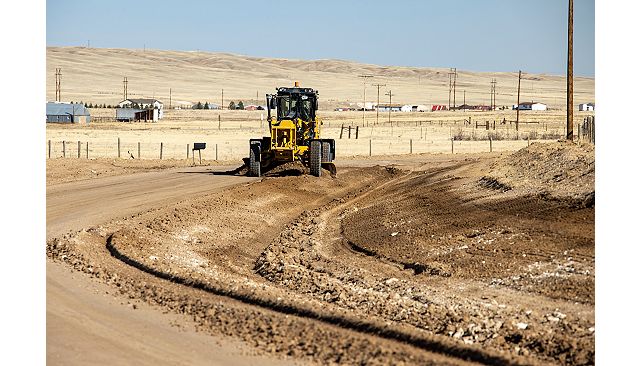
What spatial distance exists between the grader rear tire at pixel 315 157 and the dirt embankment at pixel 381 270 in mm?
7129

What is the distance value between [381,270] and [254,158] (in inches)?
839

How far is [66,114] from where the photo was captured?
360 feet

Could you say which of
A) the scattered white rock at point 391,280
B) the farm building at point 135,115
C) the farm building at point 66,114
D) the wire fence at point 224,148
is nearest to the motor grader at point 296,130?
the wire fence at point 224,148

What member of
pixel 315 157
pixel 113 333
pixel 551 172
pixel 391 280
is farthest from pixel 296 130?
pixel 113 333

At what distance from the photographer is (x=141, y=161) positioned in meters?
53.0

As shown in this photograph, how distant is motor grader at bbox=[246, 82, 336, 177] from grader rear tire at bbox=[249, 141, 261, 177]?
0.07m

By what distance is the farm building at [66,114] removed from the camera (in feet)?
358

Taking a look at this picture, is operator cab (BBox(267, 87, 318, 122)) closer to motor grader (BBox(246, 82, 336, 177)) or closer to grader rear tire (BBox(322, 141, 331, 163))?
motor grader (BBox(246, 82, 336, 177))

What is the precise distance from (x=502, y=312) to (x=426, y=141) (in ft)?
223

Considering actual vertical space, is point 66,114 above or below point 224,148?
above

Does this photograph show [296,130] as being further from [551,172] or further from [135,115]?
[135,115]

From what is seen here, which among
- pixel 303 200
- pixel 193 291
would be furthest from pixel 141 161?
pixel 193 291

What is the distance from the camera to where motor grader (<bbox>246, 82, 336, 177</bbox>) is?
37.2 meters

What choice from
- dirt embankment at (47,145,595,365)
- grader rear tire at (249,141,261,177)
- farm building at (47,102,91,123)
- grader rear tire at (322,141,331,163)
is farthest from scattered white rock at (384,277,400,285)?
farm building at (47,102,91,123)
